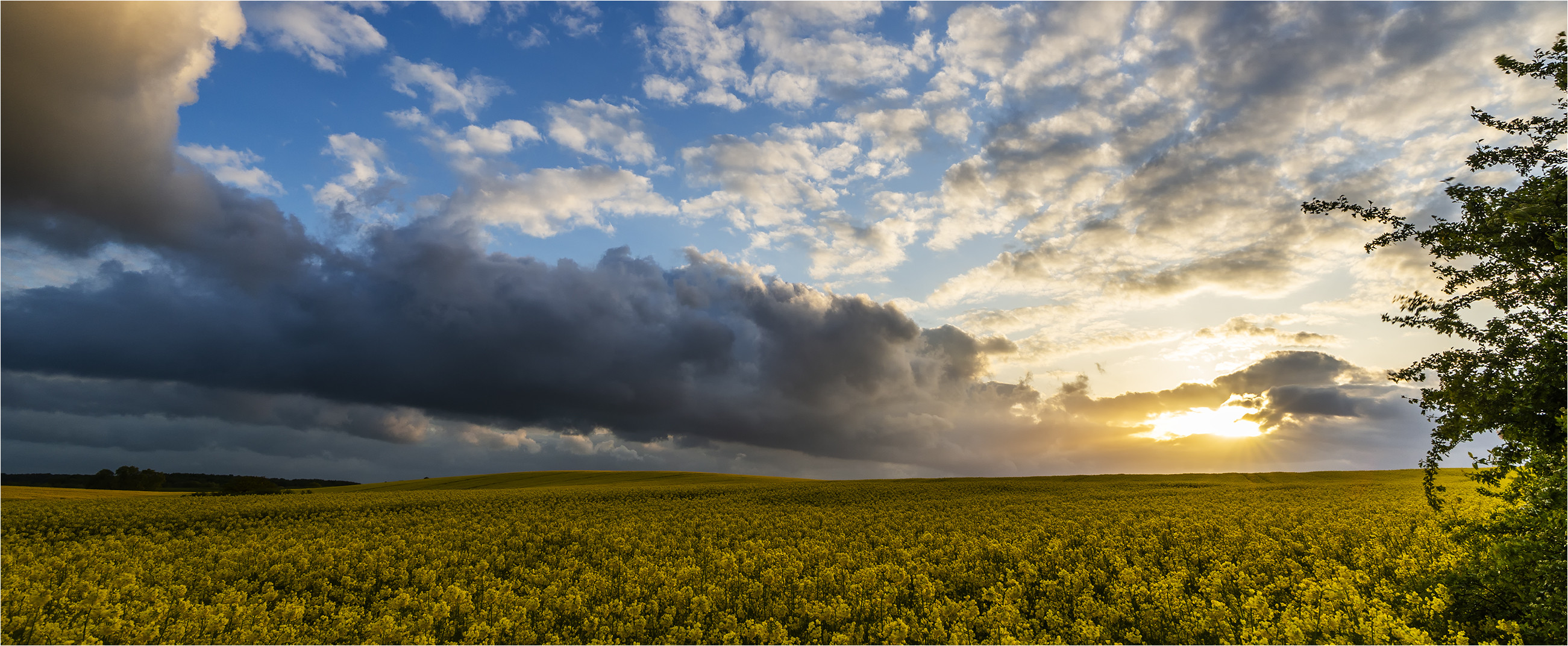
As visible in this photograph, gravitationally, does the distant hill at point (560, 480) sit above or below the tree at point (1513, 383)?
below

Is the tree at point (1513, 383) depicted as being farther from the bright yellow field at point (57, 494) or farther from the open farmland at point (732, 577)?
the bright yellow field at point (57, 494)

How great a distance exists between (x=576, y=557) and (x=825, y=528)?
10566mm

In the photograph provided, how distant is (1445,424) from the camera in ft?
45.1

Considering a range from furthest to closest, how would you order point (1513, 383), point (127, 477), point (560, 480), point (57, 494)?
point (127, 477) < point (560, 480) < point (57, 494) < point (1513, 383)

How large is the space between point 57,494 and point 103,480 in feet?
138

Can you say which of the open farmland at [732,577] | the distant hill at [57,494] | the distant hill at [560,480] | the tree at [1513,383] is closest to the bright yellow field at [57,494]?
the distant hill at [57,494]

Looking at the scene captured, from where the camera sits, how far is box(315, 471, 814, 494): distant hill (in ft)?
240

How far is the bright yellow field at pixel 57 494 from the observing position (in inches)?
2233

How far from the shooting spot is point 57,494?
212ft

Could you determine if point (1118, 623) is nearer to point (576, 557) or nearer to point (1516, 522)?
point (1516, 522)

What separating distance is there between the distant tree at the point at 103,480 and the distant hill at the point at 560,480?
126ft

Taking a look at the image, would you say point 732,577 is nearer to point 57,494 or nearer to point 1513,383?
point 1513,383

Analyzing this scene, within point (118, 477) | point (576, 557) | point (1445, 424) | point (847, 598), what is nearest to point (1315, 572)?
point (1445, 424)

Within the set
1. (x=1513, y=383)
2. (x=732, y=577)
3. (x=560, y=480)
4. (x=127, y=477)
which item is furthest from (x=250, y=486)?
(x=1513, y=383)
